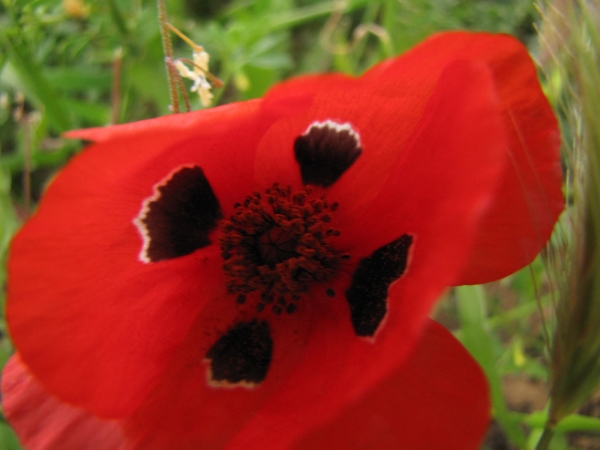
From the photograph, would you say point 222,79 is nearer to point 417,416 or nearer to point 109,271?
point 109,271

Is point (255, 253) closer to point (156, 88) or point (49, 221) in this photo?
point (49, 221)

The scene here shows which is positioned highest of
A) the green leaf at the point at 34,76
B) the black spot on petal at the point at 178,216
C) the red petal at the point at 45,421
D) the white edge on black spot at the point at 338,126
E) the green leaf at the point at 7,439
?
the green leaf at the point at 34,76

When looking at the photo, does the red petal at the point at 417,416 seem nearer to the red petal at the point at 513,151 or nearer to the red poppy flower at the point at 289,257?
the red poppy flower at the point at 289,257

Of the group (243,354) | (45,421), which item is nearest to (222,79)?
(243,354)

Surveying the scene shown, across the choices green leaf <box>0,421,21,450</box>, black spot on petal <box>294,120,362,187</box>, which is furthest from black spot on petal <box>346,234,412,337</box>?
green leaf <box>0,421,21,450</box>

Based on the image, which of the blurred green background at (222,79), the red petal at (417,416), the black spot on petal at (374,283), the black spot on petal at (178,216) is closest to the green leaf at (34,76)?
the blurred green background at (222,79)

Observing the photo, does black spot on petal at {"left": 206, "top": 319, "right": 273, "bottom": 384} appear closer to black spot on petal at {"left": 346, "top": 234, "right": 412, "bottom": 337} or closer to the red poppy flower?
the red poppy flower
